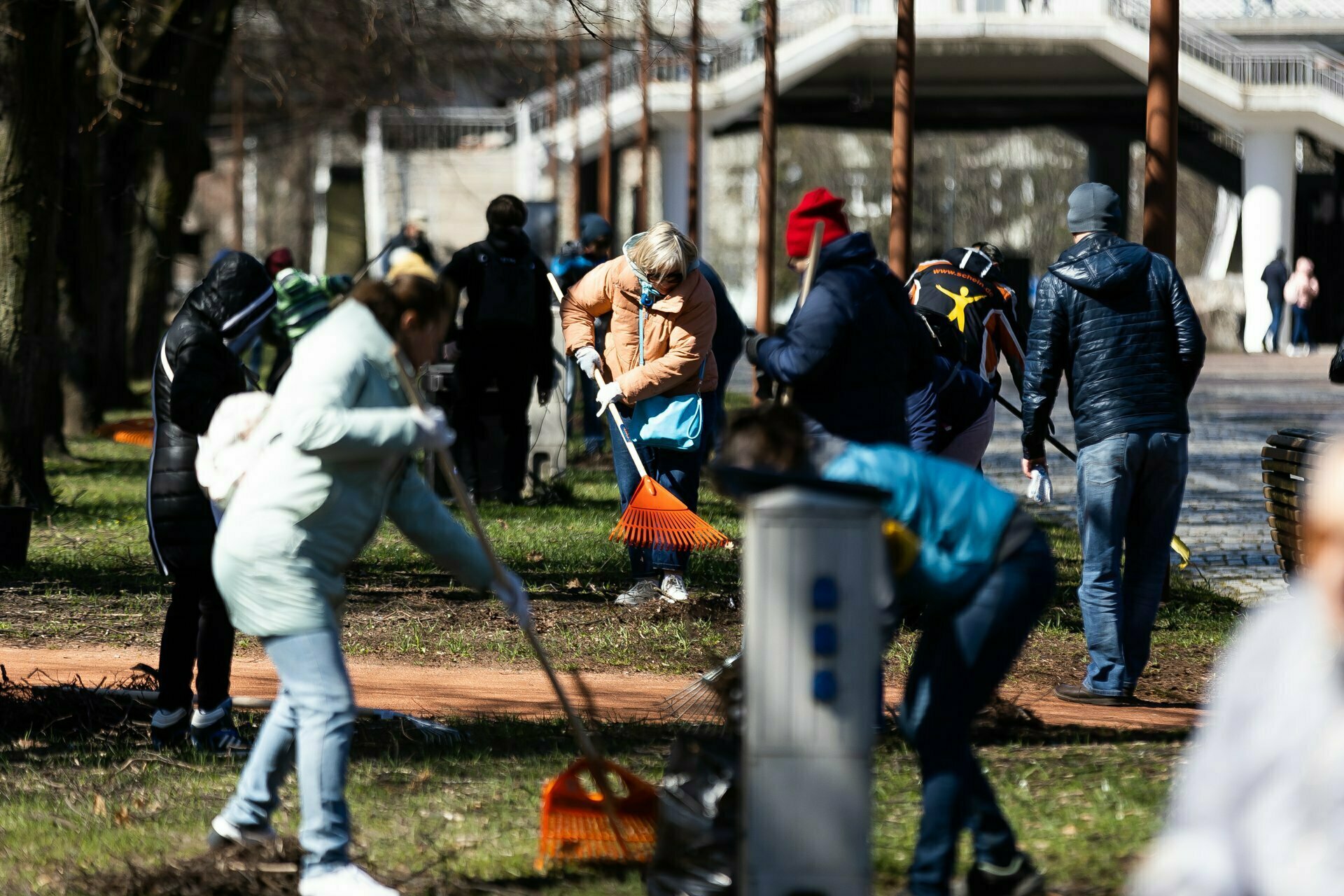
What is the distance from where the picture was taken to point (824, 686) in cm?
373

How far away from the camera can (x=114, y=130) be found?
65.7 feet

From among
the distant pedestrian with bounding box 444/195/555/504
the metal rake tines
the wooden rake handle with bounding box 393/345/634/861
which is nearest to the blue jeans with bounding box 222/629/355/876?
the wooden rake handle with bounding box 393/345/634/861

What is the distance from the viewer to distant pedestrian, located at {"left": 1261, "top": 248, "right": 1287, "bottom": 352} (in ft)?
127

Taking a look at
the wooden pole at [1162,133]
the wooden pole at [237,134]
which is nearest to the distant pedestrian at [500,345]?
the wooden pole at [1162,133]

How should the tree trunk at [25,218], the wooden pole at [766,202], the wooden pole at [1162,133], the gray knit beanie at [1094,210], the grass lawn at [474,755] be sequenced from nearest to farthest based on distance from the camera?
the grass lawn at [474,755], the gray knit beanie at [1094,210], the wooden pole at [1162,133], the tree trunk at [25,218], the wooden pole at [766,202]

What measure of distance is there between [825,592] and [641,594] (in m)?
5.75

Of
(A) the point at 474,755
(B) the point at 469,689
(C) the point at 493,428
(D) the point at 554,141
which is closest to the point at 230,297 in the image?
(A) the point at 474,755

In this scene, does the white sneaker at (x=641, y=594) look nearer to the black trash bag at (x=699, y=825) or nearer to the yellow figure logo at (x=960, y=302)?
the yellow figure logo at (x=960, y=302)

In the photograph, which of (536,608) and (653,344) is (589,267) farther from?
(536,608)

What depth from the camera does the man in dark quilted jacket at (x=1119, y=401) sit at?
695 centimetres

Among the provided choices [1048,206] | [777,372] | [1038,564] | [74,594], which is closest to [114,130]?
[74,594]

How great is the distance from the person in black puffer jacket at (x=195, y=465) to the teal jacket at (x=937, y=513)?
2.86m

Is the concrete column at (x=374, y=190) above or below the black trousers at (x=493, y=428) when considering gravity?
above

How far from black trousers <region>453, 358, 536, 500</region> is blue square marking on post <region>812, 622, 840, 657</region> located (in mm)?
9020
